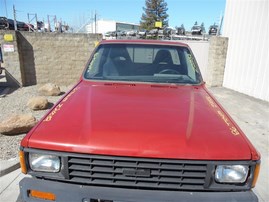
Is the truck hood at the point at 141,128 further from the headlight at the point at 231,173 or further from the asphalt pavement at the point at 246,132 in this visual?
the asphalt pavement at the point at 246,132

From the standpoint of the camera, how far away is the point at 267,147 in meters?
4.68

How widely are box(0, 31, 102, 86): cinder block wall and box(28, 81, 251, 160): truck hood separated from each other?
8025 mm

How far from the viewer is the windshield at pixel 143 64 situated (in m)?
3.27

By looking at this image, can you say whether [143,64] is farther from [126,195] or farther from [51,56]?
[51,56]

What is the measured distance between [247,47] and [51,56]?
24.5 feet

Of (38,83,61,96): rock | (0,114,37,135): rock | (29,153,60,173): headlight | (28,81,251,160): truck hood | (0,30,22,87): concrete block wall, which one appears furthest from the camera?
(0,30,22,87): concrete block wall

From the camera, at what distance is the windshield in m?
3.27

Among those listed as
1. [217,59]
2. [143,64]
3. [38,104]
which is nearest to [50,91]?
[38,104]

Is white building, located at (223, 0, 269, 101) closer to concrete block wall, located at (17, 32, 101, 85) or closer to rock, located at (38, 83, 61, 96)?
concrete block wall, located at (17, 32, 101, 85)

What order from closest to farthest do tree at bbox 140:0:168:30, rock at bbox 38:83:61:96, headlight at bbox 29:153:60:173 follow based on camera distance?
headlight at bbox 29:153:60:173 → rock at bbox 38:83:61:96 → tree at bbox 140:0:168:30

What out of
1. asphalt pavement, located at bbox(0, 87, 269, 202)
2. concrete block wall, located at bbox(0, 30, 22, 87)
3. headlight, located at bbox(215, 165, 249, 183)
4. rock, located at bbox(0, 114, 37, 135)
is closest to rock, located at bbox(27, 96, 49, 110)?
rock, located at bbox(0, 114, 37, 135)

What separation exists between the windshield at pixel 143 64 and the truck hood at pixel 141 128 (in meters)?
0.59

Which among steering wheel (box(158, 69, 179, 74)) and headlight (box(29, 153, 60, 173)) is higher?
steering wheel (box(158, 69, 179, 74))

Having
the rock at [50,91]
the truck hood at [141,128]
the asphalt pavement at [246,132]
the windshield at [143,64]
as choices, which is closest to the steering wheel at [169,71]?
the windshield at [143,64]
